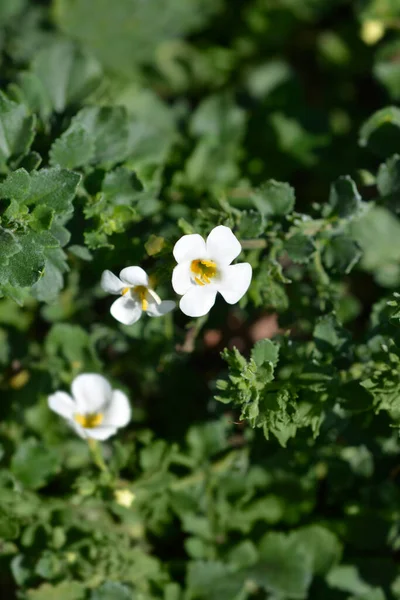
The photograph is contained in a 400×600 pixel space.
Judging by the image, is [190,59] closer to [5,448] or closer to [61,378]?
[61,378]

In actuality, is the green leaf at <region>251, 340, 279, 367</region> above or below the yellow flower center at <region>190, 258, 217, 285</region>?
below

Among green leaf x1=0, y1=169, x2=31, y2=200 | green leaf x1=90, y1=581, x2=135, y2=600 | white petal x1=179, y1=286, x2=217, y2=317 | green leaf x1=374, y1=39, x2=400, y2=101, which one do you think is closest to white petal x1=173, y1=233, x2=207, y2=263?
white petal x1=179, y1=286, x2=217, y2=317

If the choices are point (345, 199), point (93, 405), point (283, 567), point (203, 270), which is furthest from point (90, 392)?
point (345, 199)

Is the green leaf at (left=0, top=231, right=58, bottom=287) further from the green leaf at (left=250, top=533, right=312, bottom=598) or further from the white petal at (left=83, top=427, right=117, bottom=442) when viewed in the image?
the green leaf at (left=250, top=533, right=312, bottom=598)

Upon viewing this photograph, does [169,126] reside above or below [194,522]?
above

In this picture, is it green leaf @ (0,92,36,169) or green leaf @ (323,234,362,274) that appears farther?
green leaf @ (323,234,362,274)

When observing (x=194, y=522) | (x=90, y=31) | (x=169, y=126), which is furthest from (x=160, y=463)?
(x=90, y=31)

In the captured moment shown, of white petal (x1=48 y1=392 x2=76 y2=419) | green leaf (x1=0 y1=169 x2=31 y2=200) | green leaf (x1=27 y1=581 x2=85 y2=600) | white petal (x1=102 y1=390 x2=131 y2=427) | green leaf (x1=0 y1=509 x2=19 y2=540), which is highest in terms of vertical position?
green leaf (x1=0 y1=169 x2=31 y2=200)
